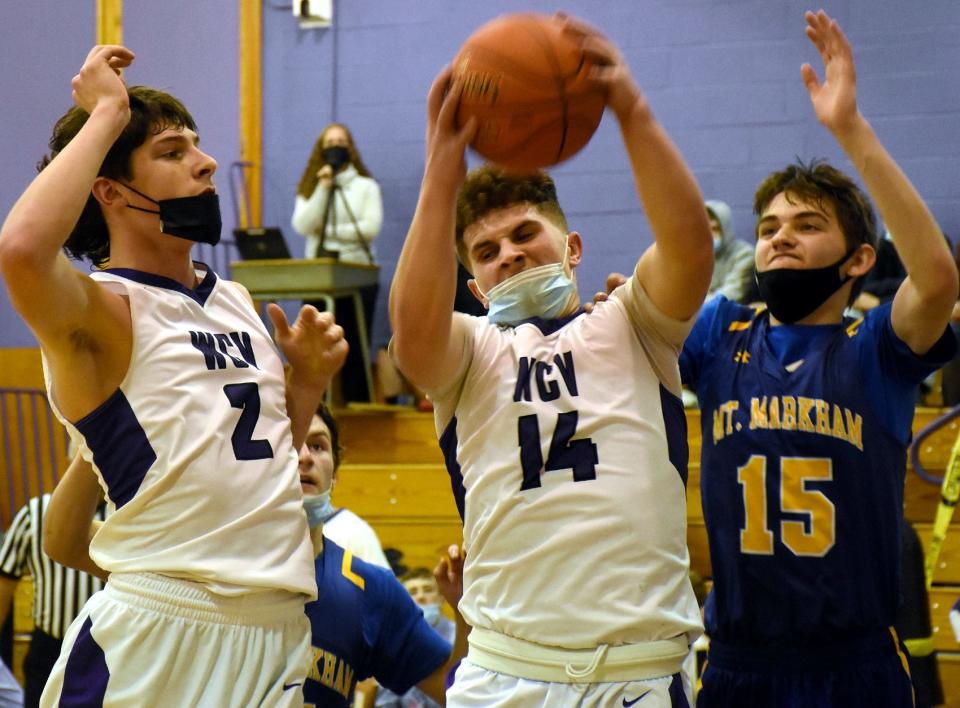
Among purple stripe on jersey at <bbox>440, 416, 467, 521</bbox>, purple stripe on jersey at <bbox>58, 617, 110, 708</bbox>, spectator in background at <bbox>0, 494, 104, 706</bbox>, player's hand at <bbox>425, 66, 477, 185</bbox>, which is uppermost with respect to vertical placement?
player's hand at <bbox>425, 66, 477, 185</bbox>

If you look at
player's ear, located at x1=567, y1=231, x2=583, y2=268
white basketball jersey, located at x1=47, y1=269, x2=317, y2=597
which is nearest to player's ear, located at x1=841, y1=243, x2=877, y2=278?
player's ear, located at x1=567, y1=231, x2=583, y2=268

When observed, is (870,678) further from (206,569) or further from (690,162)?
(690,162)

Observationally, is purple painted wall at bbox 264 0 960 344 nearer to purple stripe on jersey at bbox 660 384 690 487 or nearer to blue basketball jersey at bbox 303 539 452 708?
blue basketball jersey at bbox 303 539 452 708

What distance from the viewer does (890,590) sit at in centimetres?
292

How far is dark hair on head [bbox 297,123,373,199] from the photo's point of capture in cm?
871

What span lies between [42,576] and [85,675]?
9.02ft

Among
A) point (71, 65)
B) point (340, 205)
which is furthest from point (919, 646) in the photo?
point (71, 65)

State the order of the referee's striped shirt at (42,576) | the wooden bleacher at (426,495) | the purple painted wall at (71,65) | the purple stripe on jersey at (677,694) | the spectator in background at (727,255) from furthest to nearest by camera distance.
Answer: the purple painted wall at (71,65) → the spectator in background at (727,255) → the wooden bleacher at (426,495) → the referee's striped shirt at (42,576) → the purple stripe on jersey at (677,694)

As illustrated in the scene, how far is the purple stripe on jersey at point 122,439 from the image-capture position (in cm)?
252

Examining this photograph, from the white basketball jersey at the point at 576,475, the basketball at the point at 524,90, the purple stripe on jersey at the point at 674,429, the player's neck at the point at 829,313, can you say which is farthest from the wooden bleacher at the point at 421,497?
the basketball at the point at 524,90

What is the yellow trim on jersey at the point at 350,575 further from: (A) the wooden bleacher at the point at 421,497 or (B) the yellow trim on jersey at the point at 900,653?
(A) the wooden bleacher at the point at 421,497

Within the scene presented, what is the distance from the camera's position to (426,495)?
7191 mm

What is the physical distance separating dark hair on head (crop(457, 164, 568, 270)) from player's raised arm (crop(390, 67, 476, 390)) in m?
0.35

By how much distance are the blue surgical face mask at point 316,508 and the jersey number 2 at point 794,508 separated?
118 cm
